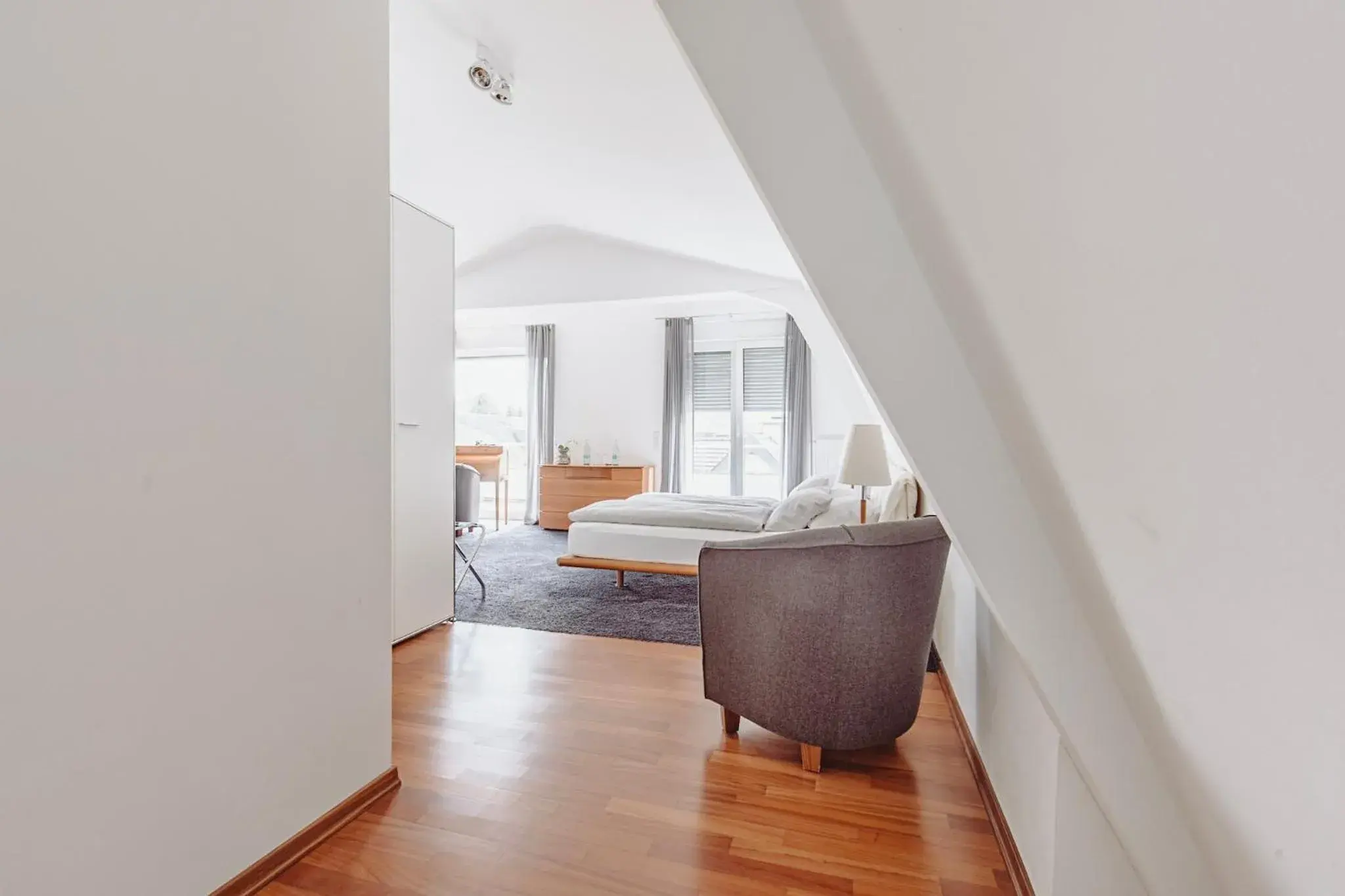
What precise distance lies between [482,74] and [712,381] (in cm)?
461

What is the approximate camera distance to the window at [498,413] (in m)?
8.15

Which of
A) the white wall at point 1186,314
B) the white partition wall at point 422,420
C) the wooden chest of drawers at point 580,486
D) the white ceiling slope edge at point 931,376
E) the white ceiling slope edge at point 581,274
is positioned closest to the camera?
the white wall at point 1186,314

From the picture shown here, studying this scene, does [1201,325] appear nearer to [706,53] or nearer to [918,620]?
[706,53]

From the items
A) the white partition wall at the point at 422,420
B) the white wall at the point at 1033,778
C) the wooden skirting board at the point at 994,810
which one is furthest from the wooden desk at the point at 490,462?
the white wall at the point at 1033,778

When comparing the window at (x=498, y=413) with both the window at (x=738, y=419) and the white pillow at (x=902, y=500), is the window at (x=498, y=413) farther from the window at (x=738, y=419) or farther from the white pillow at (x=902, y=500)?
the white pillow at (x=902, y=500)

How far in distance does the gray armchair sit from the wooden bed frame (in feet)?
6.50

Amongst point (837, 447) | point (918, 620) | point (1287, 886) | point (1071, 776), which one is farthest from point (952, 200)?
point (837, 447)

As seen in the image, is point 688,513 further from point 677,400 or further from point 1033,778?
point 677,400

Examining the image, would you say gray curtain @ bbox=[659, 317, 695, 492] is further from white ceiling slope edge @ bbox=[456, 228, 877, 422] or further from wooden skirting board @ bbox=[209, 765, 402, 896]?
wooden skirting board @ bbox=[209, 765, 402, 896]

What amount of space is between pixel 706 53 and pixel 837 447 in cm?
609

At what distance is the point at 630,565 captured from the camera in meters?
4.20

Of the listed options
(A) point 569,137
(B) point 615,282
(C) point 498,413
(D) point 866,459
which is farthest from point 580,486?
(D) point 866,459

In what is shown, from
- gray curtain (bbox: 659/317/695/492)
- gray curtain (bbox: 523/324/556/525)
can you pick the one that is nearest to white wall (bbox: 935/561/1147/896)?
gray curtain (bbox: 659/317/695/492)

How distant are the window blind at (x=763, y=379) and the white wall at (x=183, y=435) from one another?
5634 mm
